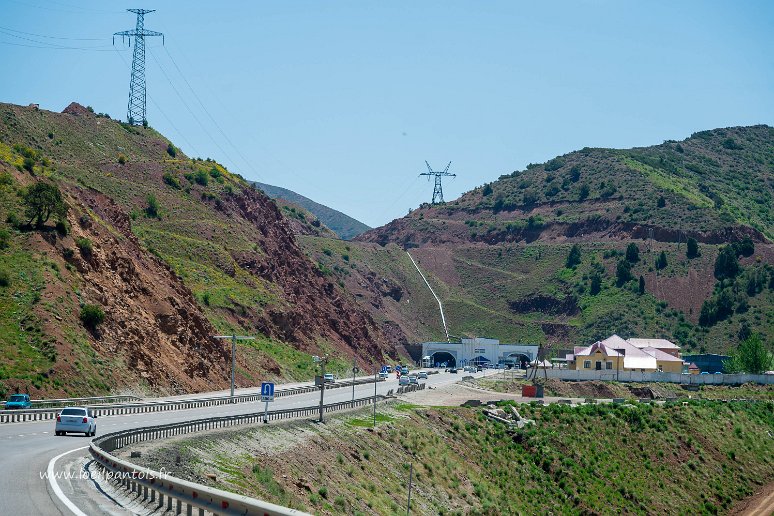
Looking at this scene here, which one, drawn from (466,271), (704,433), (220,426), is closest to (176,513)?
(220,426)

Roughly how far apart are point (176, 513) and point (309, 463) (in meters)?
19.9

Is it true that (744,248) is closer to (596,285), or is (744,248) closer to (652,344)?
(596,285)

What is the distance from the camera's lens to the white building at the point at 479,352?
14862 cm

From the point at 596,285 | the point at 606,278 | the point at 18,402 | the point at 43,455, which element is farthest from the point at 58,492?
the point at 606,278

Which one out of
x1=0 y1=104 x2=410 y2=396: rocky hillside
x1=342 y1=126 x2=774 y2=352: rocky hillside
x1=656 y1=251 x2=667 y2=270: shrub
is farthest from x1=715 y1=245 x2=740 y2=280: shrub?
x1=0 y1=104 x2=410 y2=396: rocky hillside

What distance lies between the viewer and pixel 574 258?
577 ft

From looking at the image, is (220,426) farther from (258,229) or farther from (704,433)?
(258,229)

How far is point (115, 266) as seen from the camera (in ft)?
245

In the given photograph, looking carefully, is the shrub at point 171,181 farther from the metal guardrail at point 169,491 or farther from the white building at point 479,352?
the metal guardrail at point 169,491

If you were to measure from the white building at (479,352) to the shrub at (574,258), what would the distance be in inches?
1134

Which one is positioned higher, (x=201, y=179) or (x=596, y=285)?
(x=201, y=179)

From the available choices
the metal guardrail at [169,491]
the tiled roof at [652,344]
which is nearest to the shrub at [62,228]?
the metal guardrail at [169,491]

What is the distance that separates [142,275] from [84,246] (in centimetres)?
789

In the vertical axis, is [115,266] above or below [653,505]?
above
